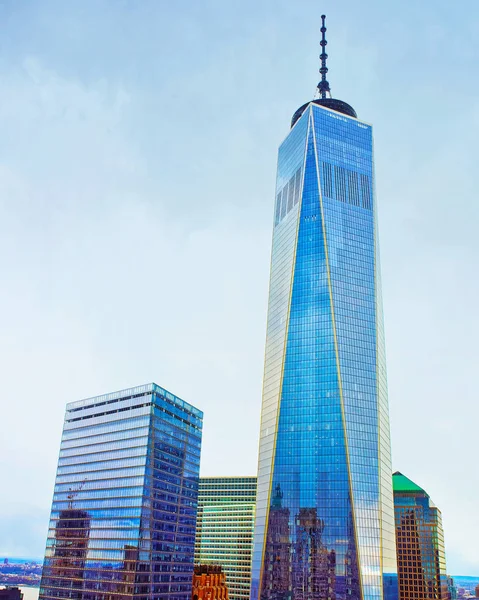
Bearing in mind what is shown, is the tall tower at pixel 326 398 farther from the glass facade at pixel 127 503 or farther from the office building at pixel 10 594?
the office building at pixel 10 594

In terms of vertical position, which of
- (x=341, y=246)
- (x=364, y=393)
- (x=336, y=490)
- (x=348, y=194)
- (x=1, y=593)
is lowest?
(x=1, y=593)

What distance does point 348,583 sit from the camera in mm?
146000

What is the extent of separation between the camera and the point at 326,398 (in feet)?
542

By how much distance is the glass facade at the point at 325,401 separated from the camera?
15125 centimetres

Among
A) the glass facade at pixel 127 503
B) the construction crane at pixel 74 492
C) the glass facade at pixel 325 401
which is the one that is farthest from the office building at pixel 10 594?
the glass facade at pixel 325 401

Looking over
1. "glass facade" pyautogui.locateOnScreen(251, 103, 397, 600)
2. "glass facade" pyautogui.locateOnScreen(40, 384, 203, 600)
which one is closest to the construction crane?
"glass facade" pyautogui.locateOnScreen(40, 384, 203, 600)

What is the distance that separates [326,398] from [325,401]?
2.95 feet

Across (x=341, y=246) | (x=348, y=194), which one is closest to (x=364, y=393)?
(x=341, y=246)

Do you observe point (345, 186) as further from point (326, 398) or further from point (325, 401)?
point (325, 401)

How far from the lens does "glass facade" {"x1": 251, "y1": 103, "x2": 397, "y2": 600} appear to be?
15125 cm

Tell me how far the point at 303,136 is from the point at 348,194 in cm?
2602

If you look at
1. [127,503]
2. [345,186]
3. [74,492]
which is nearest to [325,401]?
[127,503]

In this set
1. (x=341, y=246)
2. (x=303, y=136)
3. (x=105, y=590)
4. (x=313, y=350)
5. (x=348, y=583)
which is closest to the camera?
(x=348, y=583)

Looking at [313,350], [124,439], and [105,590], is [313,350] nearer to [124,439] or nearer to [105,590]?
[124,439]
